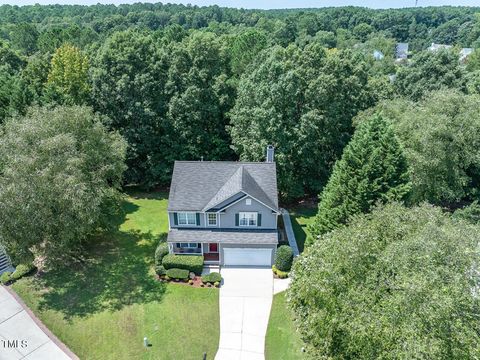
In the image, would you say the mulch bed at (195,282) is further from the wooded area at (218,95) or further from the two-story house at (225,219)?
the wooded area at (218,95)

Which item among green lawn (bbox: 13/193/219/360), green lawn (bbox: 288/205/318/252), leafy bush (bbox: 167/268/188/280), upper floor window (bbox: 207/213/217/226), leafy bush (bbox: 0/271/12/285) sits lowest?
green lawn (bbox: 288/205/318/252)

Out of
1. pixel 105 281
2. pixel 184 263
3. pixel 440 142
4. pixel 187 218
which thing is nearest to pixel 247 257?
pixel 184 263

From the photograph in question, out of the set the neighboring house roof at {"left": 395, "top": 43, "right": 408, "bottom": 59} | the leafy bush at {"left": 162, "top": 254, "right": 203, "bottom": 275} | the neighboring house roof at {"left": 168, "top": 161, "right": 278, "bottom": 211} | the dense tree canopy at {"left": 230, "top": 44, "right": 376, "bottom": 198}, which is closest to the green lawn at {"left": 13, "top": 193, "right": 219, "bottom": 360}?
the leafy bush at {"left": 162, "top": 254, "right": 203, "bottom": 275}

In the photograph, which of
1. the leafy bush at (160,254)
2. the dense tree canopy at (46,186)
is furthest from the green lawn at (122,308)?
the dense tree canopy at (46,186)

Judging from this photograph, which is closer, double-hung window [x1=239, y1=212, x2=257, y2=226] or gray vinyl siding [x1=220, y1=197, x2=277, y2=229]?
gray vinyl siding [x1=220, y1=197, x2=277, y2=229]

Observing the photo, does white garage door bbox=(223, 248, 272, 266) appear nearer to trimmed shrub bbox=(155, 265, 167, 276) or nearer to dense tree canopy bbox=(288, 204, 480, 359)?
trimmed shrub bbox=(155, 265, 167, 276)

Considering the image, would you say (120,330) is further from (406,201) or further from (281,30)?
(281,30)
